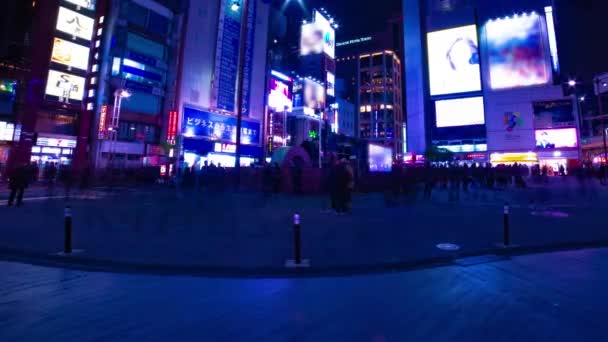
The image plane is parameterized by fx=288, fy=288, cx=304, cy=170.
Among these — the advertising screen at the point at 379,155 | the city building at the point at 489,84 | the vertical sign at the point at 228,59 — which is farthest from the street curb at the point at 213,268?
the city building at the point at 489,84

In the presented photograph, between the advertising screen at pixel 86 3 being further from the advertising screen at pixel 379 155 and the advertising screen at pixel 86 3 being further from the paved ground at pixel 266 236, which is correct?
the advertising screen at pixel 379 155

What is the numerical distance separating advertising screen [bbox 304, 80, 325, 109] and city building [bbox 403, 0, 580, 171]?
77.3 feet

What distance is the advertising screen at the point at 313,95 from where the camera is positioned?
160 ft

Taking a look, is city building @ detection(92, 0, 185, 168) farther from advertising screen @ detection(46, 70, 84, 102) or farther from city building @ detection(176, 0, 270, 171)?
city building @ detection(176, 0, 270, 171)

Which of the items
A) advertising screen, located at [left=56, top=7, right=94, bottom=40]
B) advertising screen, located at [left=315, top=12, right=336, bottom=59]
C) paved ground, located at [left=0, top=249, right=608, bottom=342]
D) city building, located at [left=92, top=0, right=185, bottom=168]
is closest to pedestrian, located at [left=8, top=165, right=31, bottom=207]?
paved ground, located at [left=0, top=249, right=608, bottom=342]

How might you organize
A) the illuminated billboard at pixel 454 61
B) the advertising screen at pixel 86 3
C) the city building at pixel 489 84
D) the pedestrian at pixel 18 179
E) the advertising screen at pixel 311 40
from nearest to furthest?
the pedestrian at pixel 18 179 < the advertising screen at pixel 86 3 < the city building at pixel 489 84 < the advertising screen at pixel 311 40 < the illuminated billboard at pixel 454 61

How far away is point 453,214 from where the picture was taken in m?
11.6

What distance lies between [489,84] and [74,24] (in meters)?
64.2

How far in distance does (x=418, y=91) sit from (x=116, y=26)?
5474 cm

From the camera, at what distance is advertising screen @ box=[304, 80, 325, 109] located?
4881cm

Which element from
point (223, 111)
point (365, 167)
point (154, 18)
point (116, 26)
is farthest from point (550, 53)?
point (116, 26)

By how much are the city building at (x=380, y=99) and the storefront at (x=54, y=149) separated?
2976 inches

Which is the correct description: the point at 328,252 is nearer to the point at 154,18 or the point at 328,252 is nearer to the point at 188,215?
the point at 188,215

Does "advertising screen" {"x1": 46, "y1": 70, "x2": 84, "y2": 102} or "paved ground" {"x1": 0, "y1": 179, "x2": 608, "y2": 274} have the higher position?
"advertising screen" {"x1": 46, "y1": 70, "x2": 84, "y2": 102}
